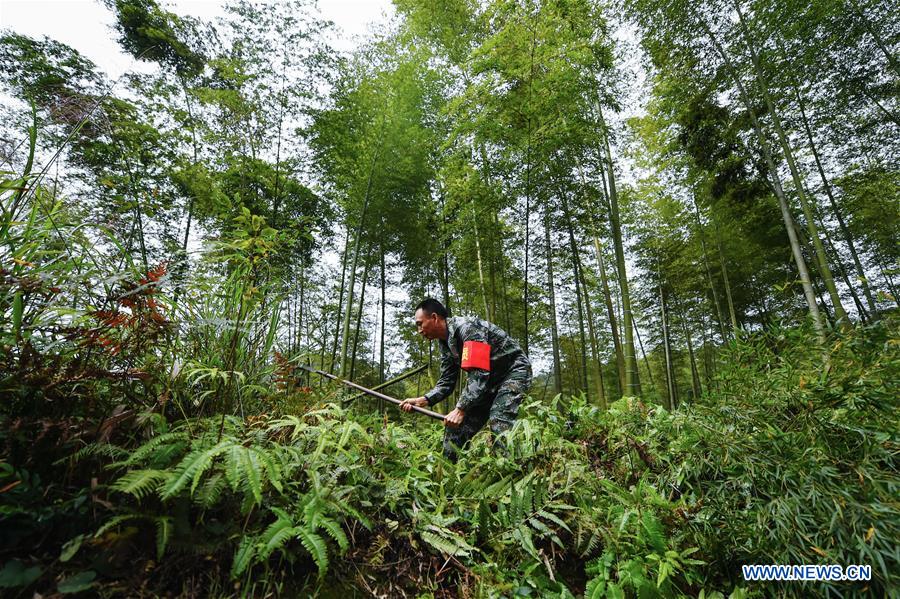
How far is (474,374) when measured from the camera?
2.64 meters

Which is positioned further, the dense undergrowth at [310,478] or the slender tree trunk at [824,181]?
the slender tree trunk at [824,181]

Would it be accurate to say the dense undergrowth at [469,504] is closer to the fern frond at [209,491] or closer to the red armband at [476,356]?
the fern frond at [209,491]

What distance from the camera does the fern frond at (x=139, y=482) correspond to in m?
0.83

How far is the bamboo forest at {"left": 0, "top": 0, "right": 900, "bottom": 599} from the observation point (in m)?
1.01

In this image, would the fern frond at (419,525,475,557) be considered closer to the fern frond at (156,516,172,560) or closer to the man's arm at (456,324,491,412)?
the fern frond at (156,516,172,560)

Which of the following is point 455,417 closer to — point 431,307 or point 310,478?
point 431,307

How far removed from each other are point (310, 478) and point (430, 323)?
6.19ft

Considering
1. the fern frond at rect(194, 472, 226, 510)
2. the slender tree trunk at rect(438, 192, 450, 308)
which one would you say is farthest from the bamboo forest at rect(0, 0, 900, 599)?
the slender tree trunk at rect(438, 192, 450, 308)

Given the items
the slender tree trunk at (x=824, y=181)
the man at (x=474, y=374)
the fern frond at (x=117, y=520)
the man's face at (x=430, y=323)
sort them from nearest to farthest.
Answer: the fern frond at (x=117, y=520) → the man at (x=474, y=374) → the man's face at (x=430, y=323) → the slender tree trunk at (x=824, y=181)

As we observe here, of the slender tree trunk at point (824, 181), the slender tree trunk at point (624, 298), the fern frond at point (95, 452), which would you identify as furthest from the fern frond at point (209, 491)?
the slender tree trunk at point (824, 181)

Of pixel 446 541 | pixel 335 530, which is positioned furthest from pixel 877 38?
pixel 335 530

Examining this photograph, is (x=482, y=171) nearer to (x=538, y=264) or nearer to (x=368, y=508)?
(x=538, y=264)

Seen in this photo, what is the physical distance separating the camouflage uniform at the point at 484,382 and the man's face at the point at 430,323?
9 centimetres

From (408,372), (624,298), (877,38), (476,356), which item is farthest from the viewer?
(624,298)
